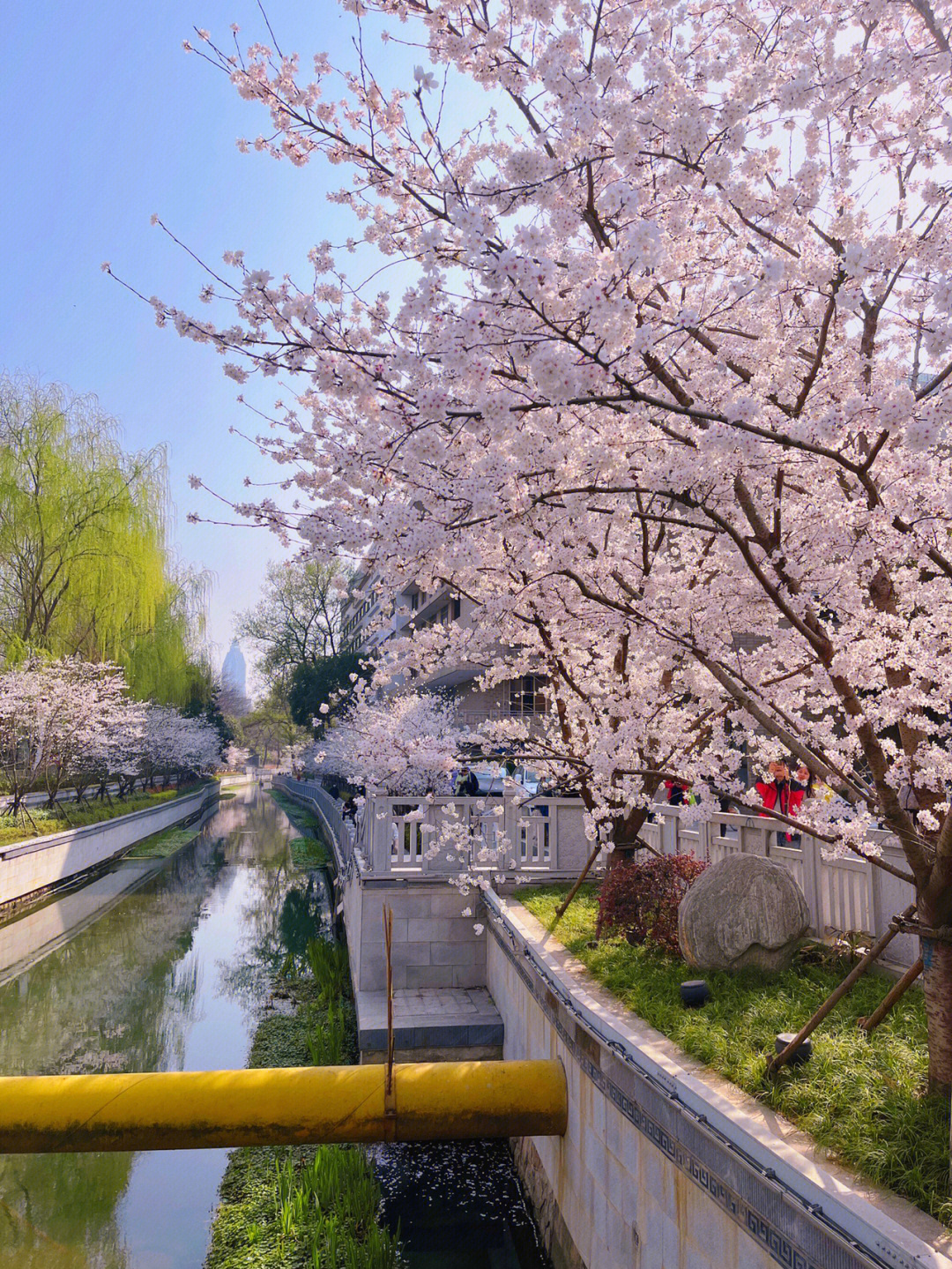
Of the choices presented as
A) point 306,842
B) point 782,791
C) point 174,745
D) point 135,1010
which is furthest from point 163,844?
point 782,791

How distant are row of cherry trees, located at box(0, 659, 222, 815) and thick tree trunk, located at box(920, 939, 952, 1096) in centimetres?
1945

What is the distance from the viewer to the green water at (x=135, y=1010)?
280 inches

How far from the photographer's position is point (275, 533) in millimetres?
5703

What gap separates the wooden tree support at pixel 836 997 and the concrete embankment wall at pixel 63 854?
15.5 metres

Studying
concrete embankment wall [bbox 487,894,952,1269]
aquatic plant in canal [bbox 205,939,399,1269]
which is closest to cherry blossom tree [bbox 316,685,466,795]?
concrete embankment wall [bbox 487,894,952,1269]

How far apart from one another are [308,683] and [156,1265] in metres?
35.9

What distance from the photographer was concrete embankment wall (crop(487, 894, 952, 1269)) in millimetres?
3012

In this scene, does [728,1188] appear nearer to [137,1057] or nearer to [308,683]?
[137,1057]

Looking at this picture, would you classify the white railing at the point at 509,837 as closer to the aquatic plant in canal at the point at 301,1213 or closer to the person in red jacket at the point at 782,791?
the person in red jacket at the point at 782,791

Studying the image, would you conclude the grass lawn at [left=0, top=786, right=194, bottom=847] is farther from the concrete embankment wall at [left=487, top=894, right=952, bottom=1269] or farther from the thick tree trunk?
the thick tree trunk

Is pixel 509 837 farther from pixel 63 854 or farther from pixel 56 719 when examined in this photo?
pixel 56 719

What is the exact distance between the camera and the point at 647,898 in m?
7.54

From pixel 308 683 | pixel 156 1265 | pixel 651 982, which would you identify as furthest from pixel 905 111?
pixel 308 683

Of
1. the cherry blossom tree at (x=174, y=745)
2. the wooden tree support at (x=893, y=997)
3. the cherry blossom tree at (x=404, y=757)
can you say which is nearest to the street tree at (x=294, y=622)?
the cherry blossom tree at (x=174, y=745)
